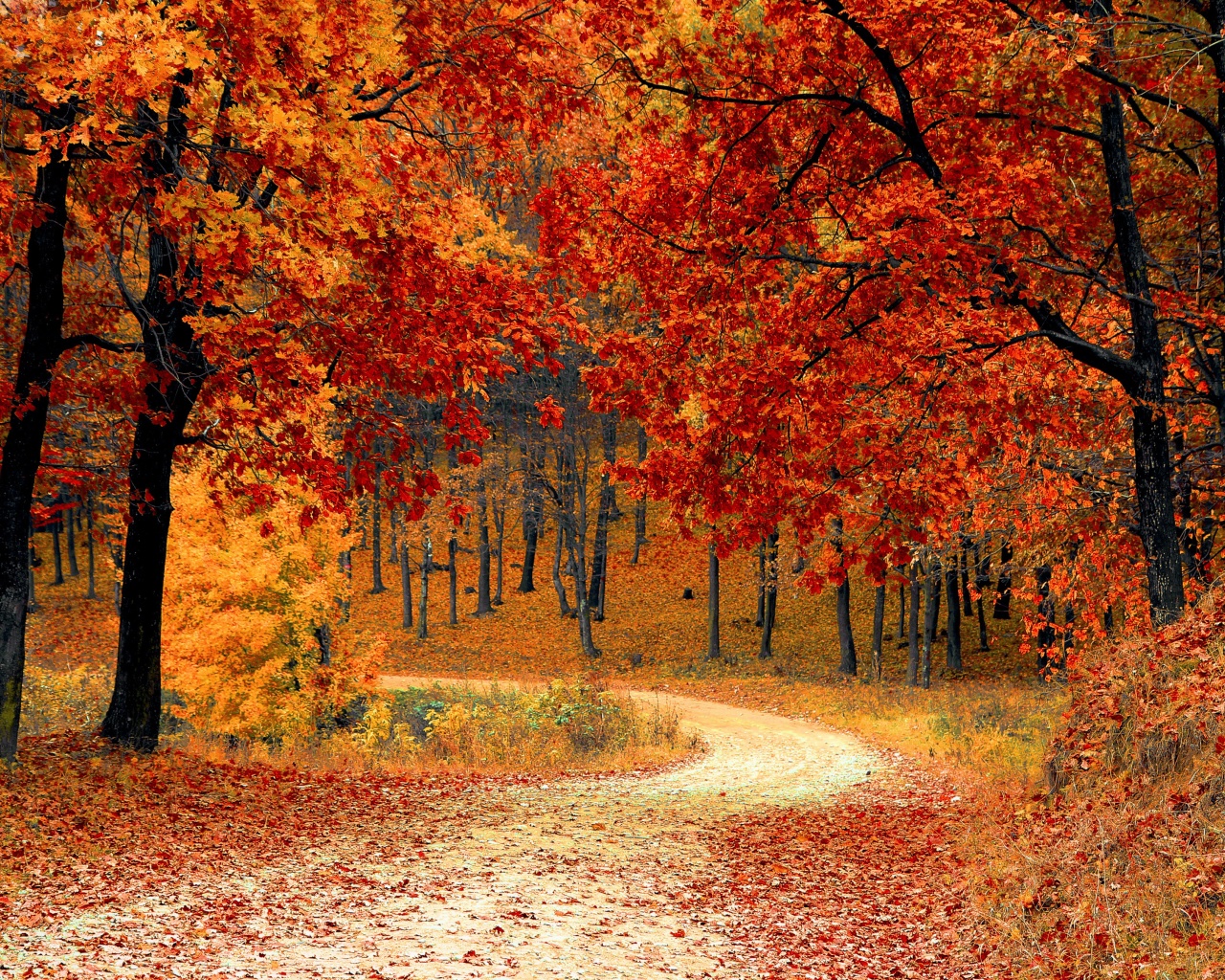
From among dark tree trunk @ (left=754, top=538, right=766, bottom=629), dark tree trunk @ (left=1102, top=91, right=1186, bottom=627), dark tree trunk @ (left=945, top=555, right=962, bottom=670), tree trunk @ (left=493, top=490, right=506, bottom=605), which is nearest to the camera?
dark tree trunk @ (left=1102, top=91, right=1186, bottom=627)

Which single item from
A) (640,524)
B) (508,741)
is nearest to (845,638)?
(508,741)

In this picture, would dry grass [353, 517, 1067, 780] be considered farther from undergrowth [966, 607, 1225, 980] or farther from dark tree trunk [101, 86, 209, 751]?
dark tree trunk [101, 86, 209, 751]

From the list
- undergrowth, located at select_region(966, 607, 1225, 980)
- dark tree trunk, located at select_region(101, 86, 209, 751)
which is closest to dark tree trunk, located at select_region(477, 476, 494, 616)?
dark tree trunk, located at select_region(101, 86, 209, 751)

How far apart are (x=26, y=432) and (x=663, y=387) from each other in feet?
21.2

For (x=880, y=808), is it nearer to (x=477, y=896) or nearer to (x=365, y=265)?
(x=477, y=896)

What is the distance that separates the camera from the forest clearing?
21.4 feet

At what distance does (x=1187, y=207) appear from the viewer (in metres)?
11.4

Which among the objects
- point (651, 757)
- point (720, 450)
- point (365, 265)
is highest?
point (365, 265)

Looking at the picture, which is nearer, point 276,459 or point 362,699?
point 276,459

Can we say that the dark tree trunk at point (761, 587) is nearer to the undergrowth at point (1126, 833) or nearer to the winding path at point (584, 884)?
the winding path at point (584, 884)

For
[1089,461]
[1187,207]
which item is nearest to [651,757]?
[1089,461]

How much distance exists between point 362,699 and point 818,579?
54.2 ft

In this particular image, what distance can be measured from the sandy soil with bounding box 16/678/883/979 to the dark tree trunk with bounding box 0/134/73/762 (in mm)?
3543

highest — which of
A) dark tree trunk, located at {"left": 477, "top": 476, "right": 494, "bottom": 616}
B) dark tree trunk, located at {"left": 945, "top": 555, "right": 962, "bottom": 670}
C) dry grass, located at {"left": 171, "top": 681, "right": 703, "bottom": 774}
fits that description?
dark tree trunk, located at {"left": 477, "top": 476, "right": 494, "bottom": 616}
